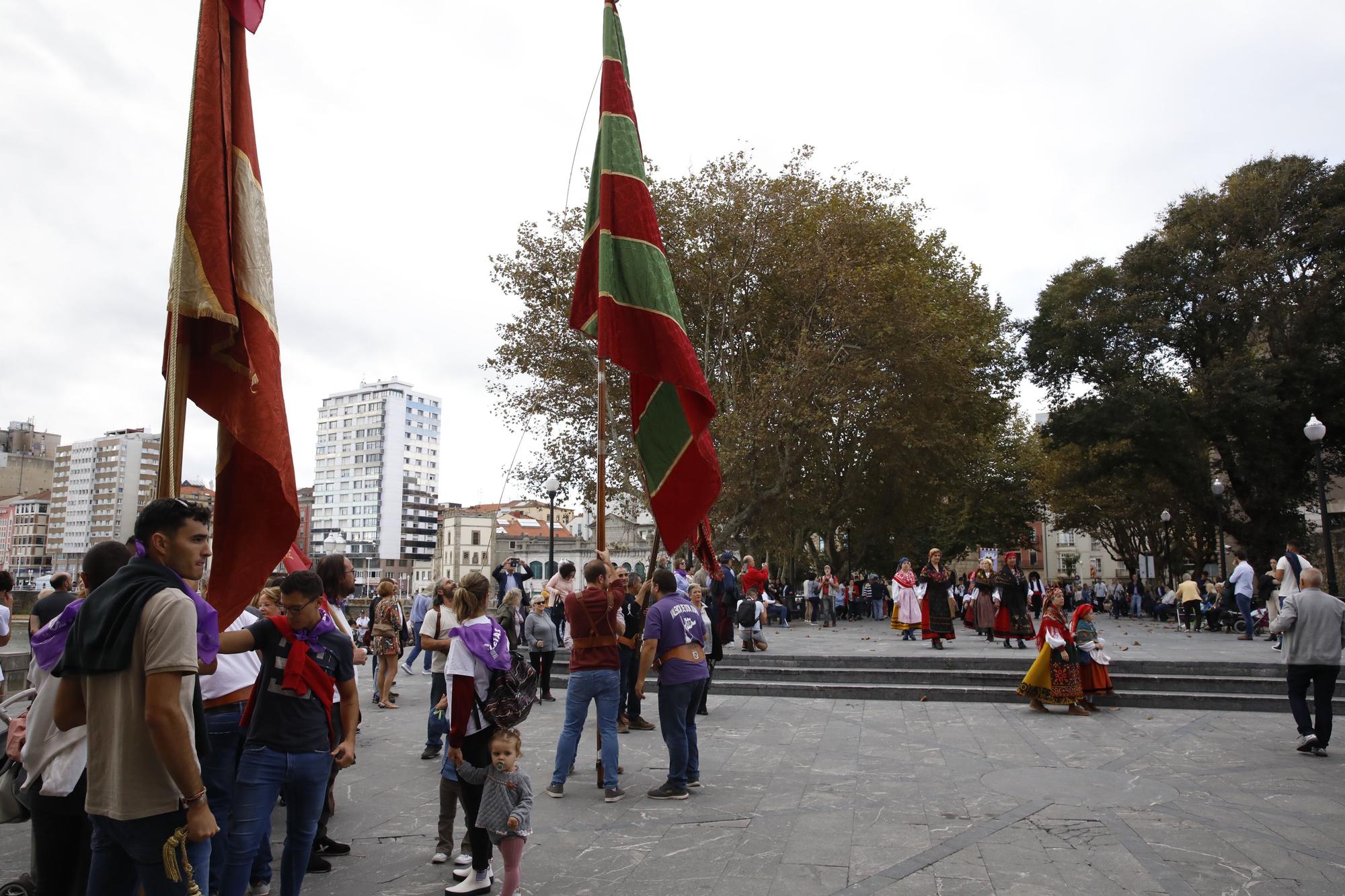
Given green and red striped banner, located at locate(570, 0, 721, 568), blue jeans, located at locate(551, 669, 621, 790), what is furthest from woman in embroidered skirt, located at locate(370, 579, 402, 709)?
green and red striped banner, located at locate(570, 0, 721, 568)

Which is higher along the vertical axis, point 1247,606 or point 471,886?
point 1247,606

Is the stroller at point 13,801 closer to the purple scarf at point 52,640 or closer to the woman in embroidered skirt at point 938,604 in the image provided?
the purple scarf at point 52,640

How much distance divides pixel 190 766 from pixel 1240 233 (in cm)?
3158

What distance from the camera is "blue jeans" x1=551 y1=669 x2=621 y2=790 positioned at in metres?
6.44

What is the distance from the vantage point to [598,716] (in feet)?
21.3

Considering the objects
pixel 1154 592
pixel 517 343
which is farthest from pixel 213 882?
pixel 1154 592

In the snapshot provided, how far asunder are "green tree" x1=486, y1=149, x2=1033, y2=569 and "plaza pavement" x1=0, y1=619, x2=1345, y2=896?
45.4 ft

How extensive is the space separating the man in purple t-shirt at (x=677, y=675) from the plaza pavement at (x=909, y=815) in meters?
0.25

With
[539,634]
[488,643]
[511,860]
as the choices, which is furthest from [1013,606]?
[511,860]

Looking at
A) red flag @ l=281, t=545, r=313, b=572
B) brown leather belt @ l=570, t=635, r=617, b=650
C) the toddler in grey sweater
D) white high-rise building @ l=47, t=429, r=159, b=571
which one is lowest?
the toddler in grey sweater

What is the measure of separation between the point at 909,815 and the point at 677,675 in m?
1.88

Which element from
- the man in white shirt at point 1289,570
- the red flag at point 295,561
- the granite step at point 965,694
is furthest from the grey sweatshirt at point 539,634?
the man in white shirt at point 1289,570

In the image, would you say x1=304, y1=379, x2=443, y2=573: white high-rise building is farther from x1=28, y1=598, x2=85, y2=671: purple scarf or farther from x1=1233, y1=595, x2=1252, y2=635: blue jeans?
x1=28, y1=598, x2=85, y2=671: purple scarf

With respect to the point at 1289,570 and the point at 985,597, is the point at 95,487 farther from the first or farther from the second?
the point at 1289,570
